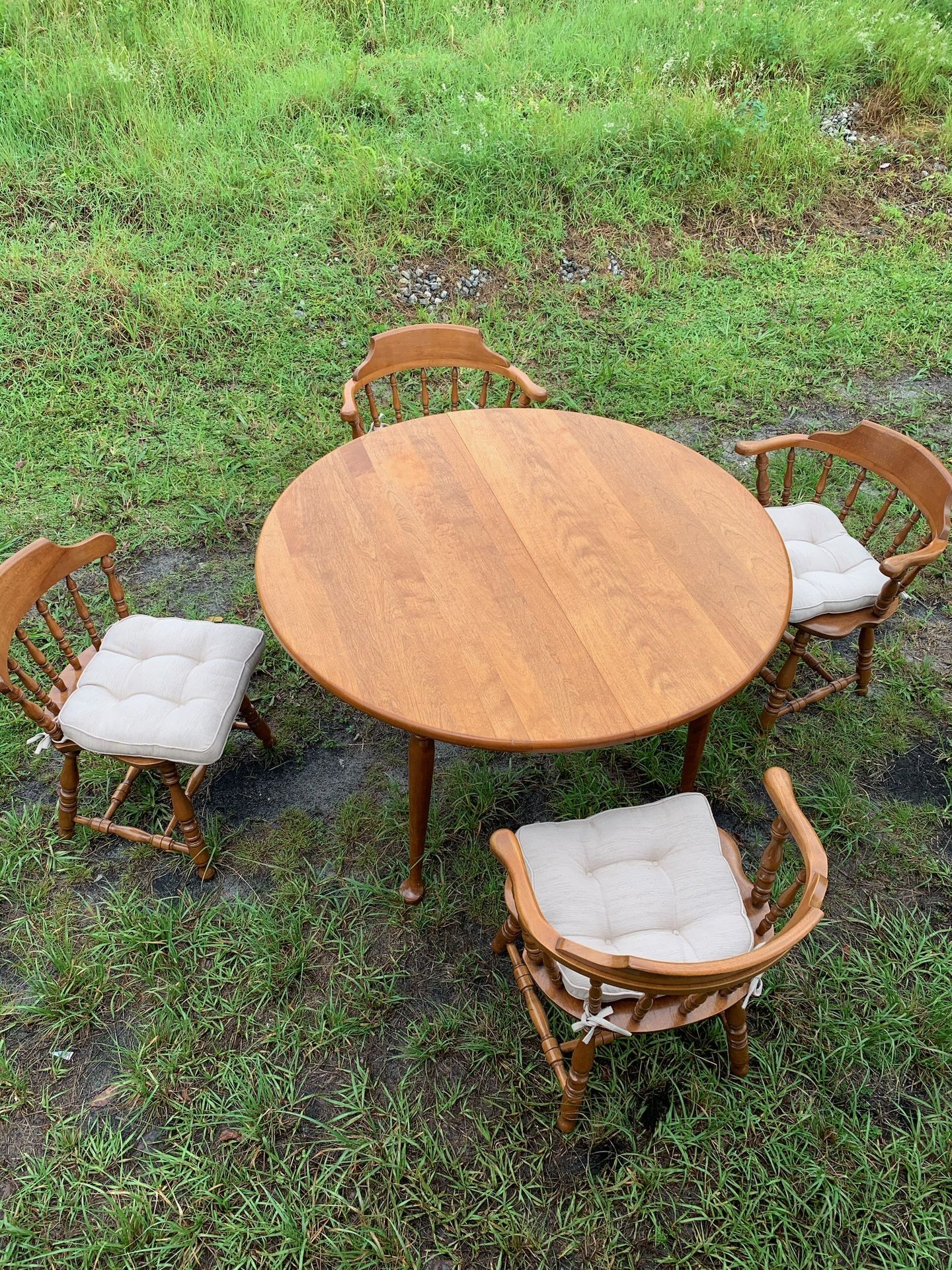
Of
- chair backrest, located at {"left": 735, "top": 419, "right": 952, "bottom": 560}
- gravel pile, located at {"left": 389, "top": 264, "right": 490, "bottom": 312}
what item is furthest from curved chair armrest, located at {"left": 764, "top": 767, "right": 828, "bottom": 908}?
gravel pile, located at {"left": 389, "top": 264, "right": 490, "bottom": 312}

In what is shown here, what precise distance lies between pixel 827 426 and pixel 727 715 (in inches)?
80.8

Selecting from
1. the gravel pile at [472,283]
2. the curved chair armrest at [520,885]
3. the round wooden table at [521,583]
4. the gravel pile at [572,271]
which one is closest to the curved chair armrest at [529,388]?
the round wooden table at [521,583]

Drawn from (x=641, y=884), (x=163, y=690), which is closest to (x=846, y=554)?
(x=641, y=884)

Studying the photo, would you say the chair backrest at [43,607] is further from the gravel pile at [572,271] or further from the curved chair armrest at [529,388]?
the gravel pile at [572,271]

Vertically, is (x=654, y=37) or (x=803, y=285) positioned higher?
(x=654, y=37)

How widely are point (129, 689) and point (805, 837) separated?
191 cm

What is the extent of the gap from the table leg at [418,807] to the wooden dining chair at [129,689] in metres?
0.57

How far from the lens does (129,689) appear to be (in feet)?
8.28

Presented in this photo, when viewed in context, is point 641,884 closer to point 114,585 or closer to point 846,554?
point 846,554

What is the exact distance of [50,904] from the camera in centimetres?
262

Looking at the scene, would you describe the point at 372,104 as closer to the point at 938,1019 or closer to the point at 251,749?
the point at 251,749

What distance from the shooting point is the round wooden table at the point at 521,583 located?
79.3 inches

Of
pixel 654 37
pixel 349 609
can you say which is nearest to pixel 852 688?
pixel 349 609

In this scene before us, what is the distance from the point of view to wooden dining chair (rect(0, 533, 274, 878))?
7.77 ft
